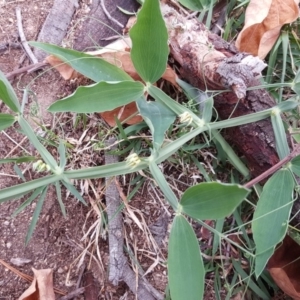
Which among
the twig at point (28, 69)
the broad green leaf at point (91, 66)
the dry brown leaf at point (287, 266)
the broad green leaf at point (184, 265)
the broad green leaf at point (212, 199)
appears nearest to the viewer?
the broad green leaf at point (212, 199)

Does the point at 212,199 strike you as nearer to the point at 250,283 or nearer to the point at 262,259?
the point at 262,259

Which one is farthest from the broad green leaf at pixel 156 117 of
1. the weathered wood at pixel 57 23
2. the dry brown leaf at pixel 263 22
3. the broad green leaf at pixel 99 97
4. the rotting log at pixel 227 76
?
the weathered wood at pixel 57 23

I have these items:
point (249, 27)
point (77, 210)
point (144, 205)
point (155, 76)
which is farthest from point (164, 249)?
point (249, 27)

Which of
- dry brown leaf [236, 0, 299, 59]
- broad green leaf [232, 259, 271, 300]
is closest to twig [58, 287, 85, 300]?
broad green leaf [232, 259, 271, 300]

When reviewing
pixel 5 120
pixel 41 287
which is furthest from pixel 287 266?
pixel 5 120

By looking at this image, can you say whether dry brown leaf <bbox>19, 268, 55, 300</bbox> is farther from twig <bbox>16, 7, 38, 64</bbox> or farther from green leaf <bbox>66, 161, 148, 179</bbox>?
twig <bbox>16, 7, 38, 64</bbox>

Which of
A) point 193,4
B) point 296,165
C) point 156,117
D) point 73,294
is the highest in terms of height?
point 193,4

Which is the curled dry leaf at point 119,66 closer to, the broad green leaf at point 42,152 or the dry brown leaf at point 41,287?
the broad green leaf at point 42,152
